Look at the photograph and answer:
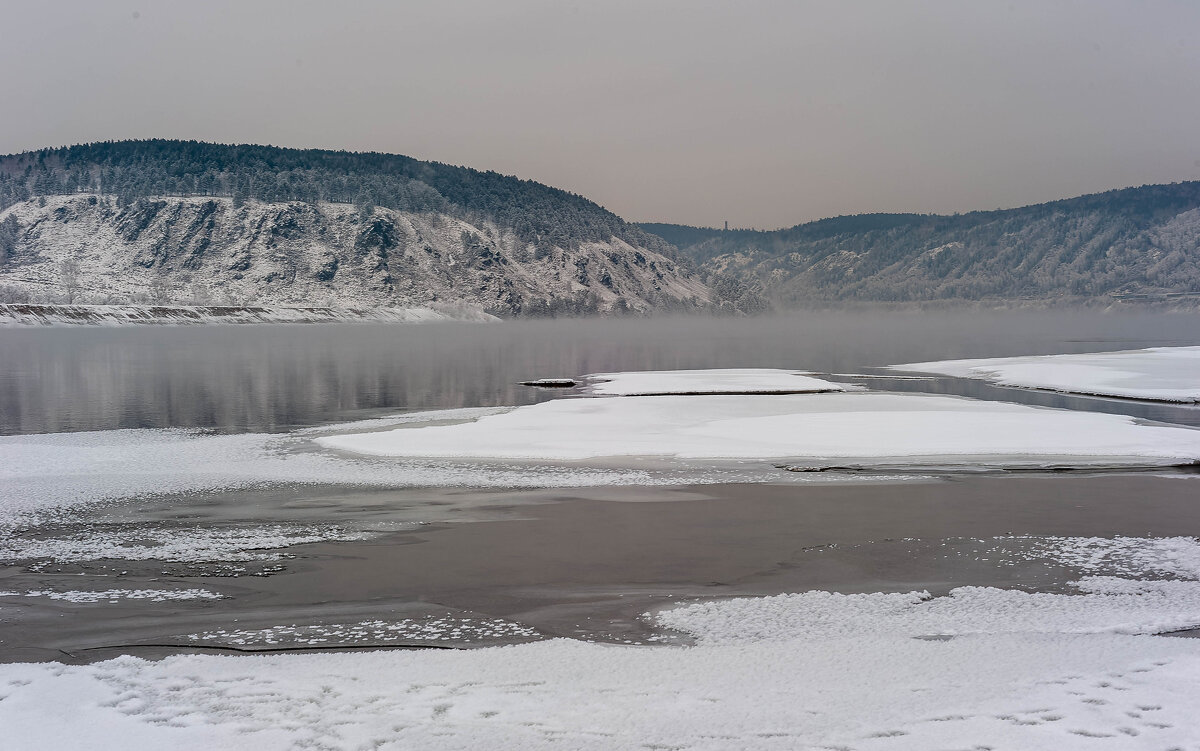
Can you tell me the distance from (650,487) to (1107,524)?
9.96 metres

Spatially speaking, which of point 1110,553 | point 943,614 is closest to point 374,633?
point 943,614

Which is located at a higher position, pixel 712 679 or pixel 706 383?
pixel 706 383

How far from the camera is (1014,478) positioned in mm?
23750

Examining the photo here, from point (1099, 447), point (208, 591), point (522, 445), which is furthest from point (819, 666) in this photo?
point (1099, 447)

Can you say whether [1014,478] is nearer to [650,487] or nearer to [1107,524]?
[1107,524]

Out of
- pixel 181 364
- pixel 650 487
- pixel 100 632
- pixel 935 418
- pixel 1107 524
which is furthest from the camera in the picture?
pixel 181 364

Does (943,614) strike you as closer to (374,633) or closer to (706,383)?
(374,633)

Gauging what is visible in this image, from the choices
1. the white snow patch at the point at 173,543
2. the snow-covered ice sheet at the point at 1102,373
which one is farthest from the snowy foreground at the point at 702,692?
the snow-covered ice sheet at the point at 1102,373

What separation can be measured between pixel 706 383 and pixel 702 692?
4289 centimetres

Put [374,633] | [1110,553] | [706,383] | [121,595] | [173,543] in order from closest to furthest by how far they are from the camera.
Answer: [374,633], [121,595], [1110,553], [173,543], [706,383]

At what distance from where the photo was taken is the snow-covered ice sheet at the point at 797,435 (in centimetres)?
2725

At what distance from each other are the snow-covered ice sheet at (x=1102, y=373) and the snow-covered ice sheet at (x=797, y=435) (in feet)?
39.2

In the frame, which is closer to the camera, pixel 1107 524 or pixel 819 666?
pixel 819 666

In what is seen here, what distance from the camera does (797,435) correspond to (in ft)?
100
